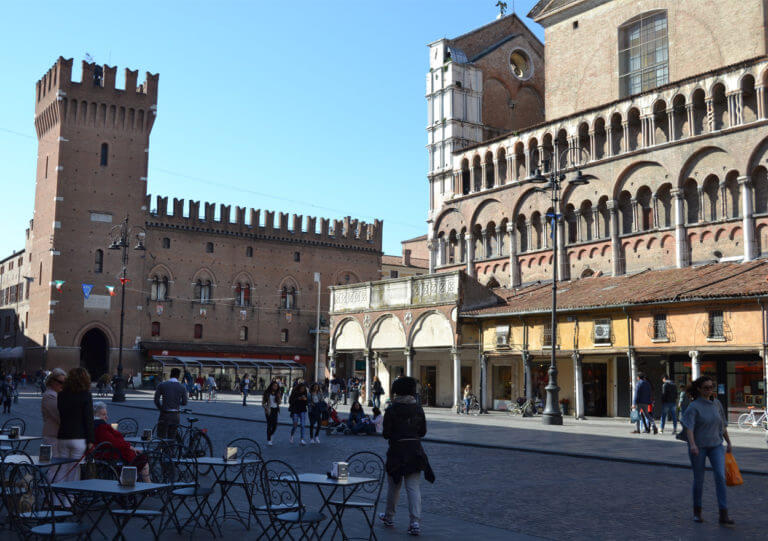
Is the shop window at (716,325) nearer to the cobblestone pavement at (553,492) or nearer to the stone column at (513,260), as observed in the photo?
the cobblestone pavement at (553,492)

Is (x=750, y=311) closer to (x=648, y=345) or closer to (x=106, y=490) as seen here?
(x=648, y=345)

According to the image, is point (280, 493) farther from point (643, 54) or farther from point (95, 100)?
point (95, 100)

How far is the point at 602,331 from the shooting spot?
29.1 metres

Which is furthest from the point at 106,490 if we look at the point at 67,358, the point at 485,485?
the point at 67,358

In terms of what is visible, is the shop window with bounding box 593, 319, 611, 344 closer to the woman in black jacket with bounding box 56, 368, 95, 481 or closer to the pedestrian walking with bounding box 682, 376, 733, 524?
the pedestrian walking with bounding box 682, 376, 733, 524

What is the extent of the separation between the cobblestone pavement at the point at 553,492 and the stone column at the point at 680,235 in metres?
12.7

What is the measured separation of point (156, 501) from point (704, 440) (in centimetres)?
640

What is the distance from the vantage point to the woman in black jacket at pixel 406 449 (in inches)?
325

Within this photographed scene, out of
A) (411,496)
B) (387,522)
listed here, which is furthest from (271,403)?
(411,496)

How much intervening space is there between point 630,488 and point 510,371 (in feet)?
75.8

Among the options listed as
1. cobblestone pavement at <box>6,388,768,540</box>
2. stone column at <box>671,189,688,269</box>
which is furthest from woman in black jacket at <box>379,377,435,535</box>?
stone column at <box>671,189,688,269</box>

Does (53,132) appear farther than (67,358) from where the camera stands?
Yes

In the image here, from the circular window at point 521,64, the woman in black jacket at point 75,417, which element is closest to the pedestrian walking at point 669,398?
the woman in black jacket at point 75,417

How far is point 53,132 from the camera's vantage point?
2255 inches
